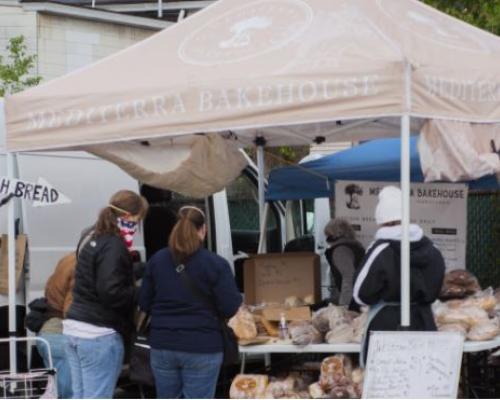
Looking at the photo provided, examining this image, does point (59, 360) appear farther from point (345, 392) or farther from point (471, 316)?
point (471, 316)

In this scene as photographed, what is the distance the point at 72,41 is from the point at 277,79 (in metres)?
12.2

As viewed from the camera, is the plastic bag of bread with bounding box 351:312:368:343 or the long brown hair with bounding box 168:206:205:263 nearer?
the long brown hair with bounding box 168:206:205:263

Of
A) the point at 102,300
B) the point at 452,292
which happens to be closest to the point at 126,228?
the point at 102,300

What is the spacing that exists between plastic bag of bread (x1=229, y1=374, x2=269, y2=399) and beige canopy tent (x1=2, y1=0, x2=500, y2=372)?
5.19 feet

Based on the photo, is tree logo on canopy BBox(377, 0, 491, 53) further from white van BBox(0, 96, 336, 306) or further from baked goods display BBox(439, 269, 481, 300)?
white van BBox(0, 96, 336, 306)

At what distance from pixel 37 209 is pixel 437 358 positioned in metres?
3.45

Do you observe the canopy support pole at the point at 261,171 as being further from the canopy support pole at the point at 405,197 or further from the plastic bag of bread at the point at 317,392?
the canopy support pole at the point at 405,197

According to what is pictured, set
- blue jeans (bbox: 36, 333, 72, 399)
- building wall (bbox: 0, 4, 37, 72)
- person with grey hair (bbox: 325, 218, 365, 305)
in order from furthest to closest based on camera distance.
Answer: building wall (bbox: 0, 4, 37, 72) → person with grey hair (bbox: 325, 218, 365, 305) → blue jeans (bbox: 36, 333, 72, 399)

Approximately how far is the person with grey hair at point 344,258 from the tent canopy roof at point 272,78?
1.78 meters

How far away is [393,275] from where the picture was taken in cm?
573

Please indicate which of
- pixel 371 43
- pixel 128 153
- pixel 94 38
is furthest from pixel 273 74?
pixel 94 38

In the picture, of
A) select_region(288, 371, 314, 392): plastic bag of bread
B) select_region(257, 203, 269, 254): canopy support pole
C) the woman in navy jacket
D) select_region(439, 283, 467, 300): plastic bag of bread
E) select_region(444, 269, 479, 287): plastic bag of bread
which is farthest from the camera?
select_region(257, 203, 269, 254): canopy support pole

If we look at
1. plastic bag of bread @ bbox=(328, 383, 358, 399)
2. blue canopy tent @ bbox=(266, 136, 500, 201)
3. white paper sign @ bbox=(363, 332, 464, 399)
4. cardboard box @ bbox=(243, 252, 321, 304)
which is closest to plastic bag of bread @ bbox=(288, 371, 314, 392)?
plastic bag of bread @ bbox=(328, 383, 358, 399)

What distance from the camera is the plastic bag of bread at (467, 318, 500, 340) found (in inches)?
247
